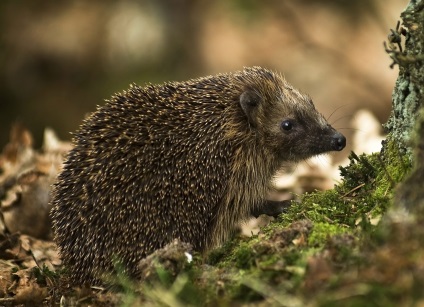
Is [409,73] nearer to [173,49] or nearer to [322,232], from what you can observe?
[322,232]

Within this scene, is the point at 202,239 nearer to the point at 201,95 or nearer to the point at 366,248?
the point at 201,95

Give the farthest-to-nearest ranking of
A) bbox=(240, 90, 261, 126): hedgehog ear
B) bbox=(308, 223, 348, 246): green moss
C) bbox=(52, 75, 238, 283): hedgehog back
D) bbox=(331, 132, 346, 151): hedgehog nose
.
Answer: bbox=(331, 132, 346, 151): hedgehog nose
bbox=(240, 90, 261, 126): hedgehog ear
bbox=(52, 75, 238, 283): hedgehog back
bbox=(308, 223, 348, 246): green moss

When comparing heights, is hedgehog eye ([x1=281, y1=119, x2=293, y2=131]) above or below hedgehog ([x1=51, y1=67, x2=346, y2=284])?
above

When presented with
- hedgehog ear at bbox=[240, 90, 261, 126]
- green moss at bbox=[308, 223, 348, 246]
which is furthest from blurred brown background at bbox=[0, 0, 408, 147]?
green moss at bbox=[308, 223, 348, 246]

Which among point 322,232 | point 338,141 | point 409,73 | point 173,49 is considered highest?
point 173,49

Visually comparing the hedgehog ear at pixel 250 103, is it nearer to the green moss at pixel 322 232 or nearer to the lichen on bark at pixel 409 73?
the lichen on bark at pixel 409 73

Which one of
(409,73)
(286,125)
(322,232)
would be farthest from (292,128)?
(322,232)

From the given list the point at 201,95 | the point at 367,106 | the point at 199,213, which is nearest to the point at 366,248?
the point at 199,213

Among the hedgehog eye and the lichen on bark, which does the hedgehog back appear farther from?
the lichen on bark
